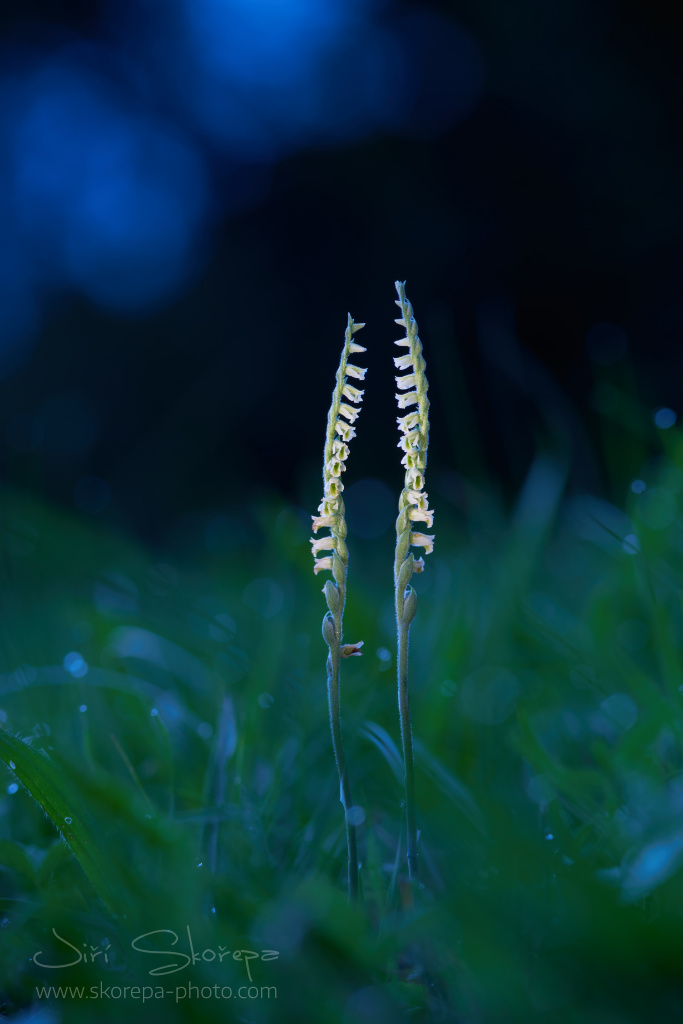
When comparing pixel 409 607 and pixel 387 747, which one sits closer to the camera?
pixel 409 607

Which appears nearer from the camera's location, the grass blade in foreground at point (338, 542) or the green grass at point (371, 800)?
the green grass at point (371, 800)

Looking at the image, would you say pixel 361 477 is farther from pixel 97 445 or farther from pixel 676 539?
pixel 676 539

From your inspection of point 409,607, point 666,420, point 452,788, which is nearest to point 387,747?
point 452,788

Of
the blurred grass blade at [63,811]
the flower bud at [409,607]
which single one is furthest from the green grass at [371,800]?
the flower bud at [409,607]

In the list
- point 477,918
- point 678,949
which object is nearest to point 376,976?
point 477,918

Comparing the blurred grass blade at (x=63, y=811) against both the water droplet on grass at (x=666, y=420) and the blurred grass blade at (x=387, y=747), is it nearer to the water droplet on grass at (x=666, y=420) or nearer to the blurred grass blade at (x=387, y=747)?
the blurred grass blade at (x=387, y=747)

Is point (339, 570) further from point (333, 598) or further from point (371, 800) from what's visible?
point (371, 800)
